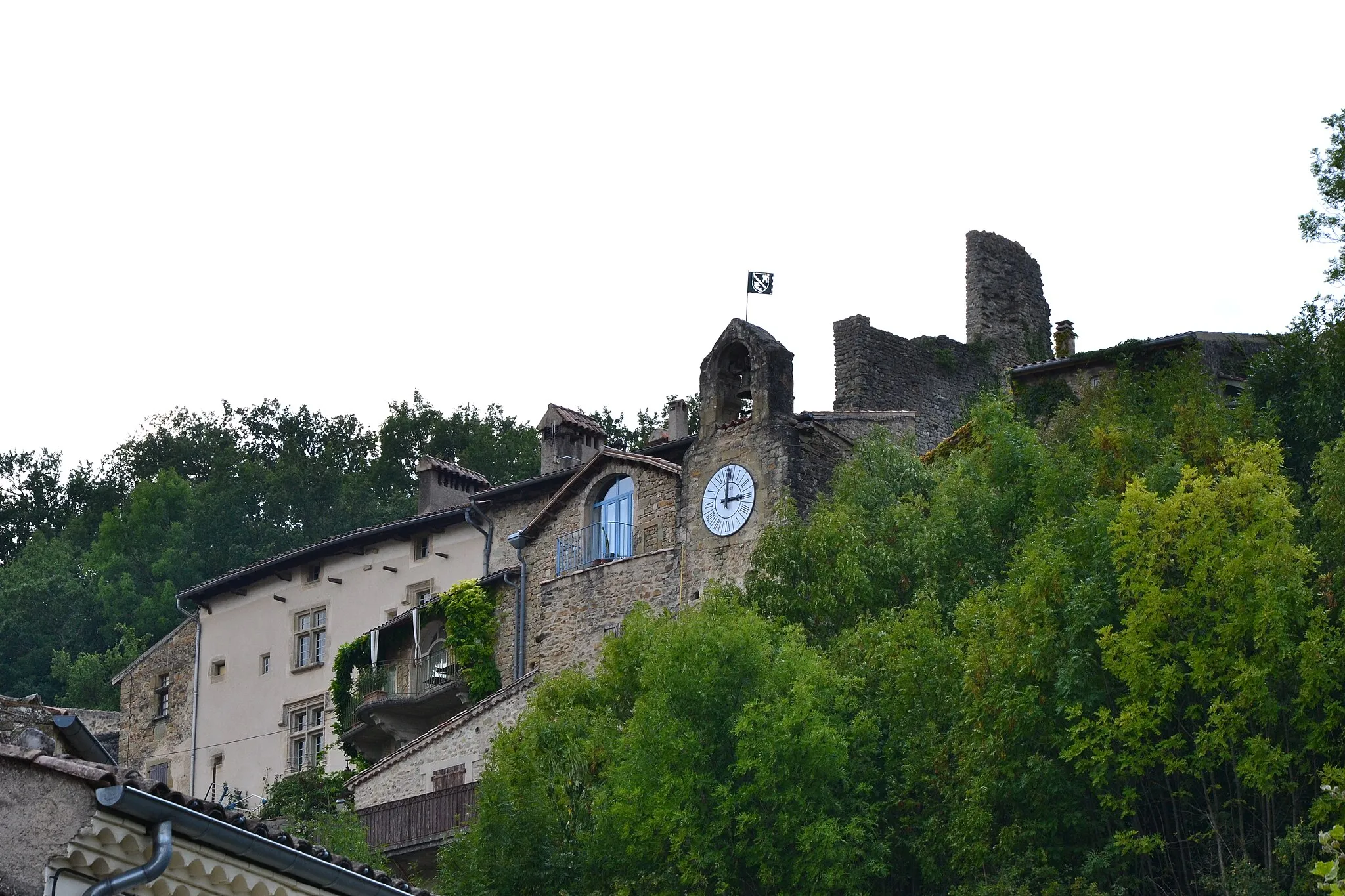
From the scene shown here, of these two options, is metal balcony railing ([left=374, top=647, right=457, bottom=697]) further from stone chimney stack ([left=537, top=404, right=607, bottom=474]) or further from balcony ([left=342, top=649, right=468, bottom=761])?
stone chimney stack ([left=537, top=404, right=607, bottom=474])

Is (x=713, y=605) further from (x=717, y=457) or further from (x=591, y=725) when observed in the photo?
(x=717, y=457)

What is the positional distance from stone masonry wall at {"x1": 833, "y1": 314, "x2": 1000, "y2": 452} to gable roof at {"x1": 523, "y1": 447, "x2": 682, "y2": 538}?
5310 millimetres

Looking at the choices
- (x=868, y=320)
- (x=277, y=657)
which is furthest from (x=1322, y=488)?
(x=277, y=657)

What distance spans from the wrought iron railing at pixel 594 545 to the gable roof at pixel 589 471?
0.70 meters

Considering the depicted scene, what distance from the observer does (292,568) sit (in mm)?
46031

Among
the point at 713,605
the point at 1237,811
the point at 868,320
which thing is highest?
the point at 868,320

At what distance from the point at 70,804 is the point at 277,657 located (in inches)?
1360

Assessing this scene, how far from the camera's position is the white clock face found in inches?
1340

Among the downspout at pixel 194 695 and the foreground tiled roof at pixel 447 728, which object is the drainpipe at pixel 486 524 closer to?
the foreground tiled roof at pixel 447 728

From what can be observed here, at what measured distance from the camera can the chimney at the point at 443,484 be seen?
4688cm

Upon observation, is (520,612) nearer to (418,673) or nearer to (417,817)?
(418,673)

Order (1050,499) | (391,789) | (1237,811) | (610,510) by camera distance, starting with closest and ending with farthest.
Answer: (1237,811) → (1050,499) → (391,789) → (610,510)

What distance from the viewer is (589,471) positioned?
122ft

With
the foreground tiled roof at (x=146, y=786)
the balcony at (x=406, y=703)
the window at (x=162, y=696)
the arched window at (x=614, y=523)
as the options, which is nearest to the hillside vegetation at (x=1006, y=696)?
the arched window at (x=614, y=523)
